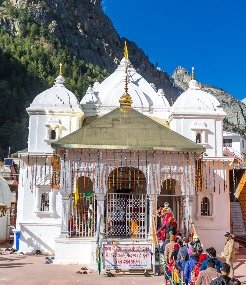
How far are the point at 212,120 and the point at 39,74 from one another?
238 ft

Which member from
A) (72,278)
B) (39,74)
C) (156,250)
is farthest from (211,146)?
(39,74)

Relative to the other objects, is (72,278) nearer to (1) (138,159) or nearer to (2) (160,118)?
(1) (138,159)

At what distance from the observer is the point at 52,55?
3989 inches

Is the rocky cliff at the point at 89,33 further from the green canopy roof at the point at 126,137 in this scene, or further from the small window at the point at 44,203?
the green canopy roof at the point at 126,137

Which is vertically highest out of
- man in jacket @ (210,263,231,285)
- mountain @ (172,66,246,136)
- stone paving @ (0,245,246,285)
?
mountain @ (172,66,246,136)

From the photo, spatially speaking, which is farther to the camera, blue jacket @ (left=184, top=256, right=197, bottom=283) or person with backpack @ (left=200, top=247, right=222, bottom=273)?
blue jacket @ (left=184, top=256, right=197, bottom=283)

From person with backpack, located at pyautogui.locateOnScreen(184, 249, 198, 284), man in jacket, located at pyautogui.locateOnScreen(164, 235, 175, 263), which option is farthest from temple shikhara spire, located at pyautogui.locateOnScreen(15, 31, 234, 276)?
person with backpack, located at pyautogui.locateOnScreen(184, 249, 198, 284)

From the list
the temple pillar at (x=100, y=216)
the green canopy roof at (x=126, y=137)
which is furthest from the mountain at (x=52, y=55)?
the temple pillar at (x=100, y=216)

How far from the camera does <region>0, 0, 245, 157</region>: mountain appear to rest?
82.2 m

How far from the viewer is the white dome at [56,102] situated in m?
22.9

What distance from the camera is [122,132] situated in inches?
733

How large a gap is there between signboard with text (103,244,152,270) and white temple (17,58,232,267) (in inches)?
30.5

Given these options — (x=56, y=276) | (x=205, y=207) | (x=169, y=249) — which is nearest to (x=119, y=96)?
(x=205, y=207)

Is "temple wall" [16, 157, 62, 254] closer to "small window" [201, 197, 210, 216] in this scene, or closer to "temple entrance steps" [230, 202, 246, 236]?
"small window" [201, 197, 210, 216]
